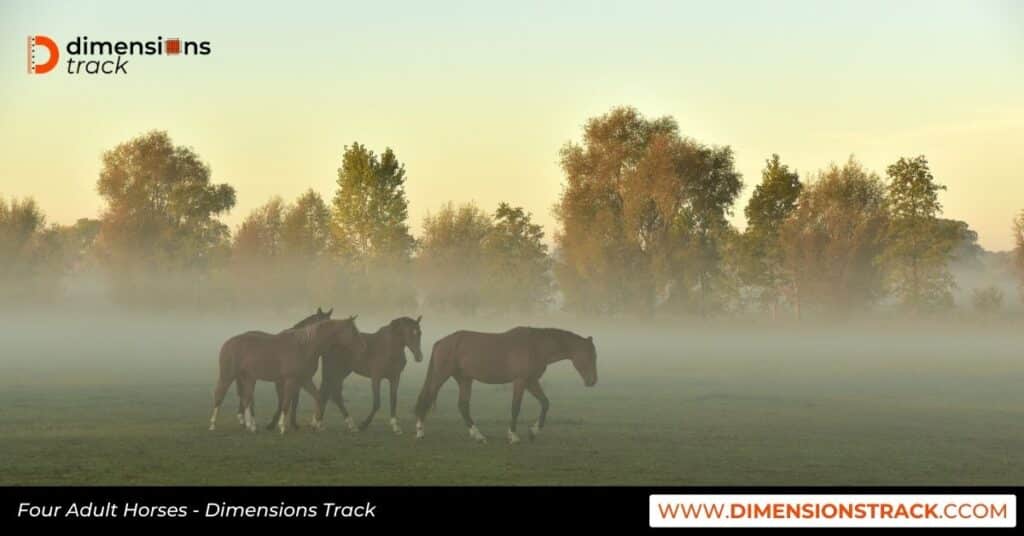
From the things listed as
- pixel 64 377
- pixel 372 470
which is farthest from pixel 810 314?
pixel 372 470

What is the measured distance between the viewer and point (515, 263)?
103750mm

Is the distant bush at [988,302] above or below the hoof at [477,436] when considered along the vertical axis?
above

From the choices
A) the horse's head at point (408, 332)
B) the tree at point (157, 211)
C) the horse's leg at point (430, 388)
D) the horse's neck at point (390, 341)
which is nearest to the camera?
the horse's leg at point (430, 388)

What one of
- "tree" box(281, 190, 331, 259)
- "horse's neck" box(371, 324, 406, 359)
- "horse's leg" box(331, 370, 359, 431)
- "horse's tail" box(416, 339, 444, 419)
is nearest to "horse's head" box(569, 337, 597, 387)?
"horse's tail" box(416, 339, 444, 419)

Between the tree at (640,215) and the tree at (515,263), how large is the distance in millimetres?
14603

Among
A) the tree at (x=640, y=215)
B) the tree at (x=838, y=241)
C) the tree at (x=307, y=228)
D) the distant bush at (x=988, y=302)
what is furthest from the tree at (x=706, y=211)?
the tree at (x=307, y=228)

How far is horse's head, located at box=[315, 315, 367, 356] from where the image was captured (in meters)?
23.5

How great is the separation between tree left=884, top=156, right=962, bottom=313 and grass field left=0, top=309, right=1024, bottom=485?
2893 cm

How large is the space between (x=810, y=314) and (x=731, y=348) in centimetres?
1954

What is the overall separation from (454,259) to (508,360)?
3332 inches

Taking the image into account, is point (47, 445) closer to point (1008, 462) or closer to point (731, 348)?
point (1008, 462)

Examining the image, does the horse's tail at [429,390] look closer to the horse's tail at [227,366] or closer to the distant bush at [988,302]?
the horse's tail at [227,366]

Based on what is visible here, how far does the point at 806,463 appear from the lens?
21.1m

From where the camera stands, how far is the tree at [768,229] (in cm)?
9238
